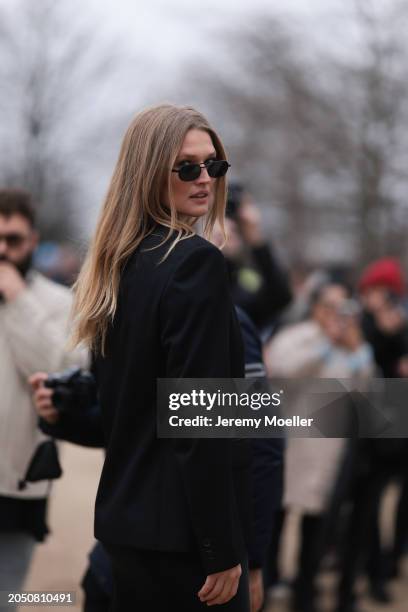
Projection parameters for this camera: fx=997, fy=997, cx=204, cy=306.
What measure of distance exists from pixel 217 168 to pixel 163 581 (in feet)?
3.65

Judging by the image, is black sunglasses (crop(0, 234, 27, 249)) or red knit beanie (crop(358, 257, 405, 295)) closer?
black sunglasses (crop(0, 234, 27, 249))

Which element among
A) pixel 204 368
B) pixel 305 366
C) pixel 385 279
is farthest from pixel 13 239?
pixel 385 279

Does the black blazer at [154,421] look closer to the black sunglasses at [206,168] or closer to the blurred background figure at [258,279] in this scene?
the black sunglasses at [206,168]


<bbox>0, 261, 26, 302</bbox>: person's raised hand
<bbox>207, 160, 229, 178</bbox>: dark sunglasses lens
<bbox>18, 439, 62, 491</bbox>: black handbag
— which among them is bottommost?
<bbox>18, 439, 62, 491</bbox>: black handbag

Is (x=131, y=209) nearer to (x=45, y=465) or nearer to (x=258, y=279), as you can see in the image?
(x=45, y=465)

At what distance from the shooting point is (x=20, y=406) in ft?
11.8

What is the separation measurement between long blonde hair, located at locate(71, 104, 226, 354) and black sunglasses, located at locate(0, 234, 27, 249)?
4.27ft

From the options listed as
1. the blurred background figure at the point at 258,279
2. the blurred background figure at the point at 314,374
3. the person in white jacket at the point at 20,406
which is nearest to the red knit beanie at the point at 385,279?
the blurred background figure at the point at 314,374

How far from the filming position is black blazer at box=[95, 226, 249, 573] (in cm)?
238

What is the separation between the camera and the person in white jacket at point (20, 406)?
3.53m

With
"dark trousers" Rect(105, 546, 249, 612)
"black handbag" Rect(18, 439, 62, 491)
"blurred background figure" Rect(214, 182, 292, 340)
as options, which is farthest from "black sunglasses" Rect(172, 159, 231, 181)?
"blurred background figure" Rect(214, 182, 292, 340)

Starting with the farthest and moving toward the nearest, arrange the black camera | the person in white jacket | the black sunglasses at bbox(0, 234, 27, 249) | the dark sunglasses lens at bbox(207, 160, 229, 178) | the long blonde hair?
the black sunglasses at bbox(0, 234, 27, 249)
the person in white jacket
the black camera
the dark sunglasses lens at bbox(207, 160, 229, 178)
the long blonde hair

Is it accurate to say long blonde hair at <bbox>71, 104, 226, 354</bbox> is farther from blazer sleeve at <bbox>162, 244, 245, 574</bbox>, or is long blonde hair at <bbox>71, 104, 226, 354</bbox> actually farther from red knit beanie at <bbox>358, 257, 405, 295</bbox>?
red knit beanie at <bbox>358, 257, 405, 295</bbox>

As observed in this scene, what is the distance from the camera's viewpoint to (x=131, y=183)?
2705 mm
